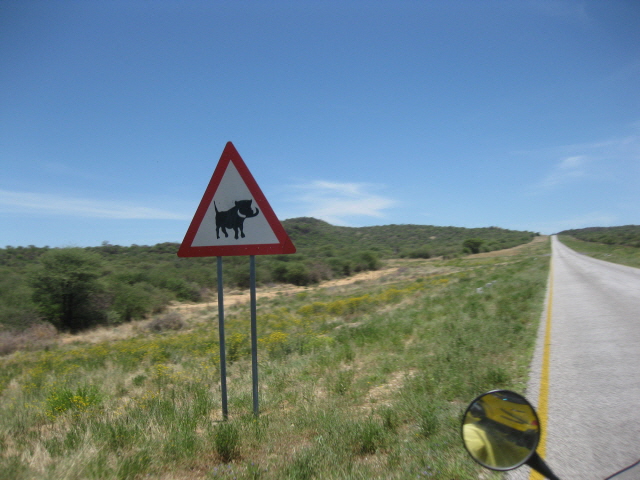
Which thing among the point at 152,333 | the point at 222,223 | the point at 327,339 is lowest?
the point at 152,333

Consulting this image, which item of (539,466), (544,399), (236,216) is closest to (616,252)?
(544,399)

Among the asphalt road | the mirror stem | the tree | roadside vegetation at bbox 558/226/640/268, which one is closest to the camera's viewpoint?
the mirror stem

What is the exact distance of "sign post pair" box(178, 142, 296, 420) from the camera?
424cm

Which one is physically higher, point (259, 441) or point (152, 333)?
point (259, 441)

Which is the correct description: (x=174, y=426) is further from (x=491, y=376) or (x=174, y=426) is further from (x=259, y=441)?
(x=491, y=376)

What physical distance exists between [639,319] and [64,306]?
30913mm

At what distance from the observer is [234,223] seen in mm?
4273

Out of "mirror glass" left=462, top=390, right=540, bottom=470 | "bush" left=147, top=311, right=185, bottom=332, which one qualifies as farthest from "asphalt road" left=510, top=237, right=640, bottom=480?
"bush" left=147, top=311, right=185, bottom=332

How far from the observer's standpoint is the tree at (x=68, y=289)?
88.5ft

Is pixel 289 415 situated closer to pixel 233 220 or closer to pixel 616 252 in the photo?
pixel 233 220

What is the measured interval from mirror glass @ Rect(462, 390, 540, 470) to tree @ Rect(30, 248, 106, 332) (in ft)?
100

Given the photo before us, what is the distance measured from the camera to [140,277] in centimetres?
3875

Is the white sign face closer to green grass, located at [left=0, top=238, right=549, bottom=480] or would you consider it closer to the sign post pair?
the sign post pair

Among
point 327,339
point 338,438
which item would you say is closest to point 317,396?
point 338,438
